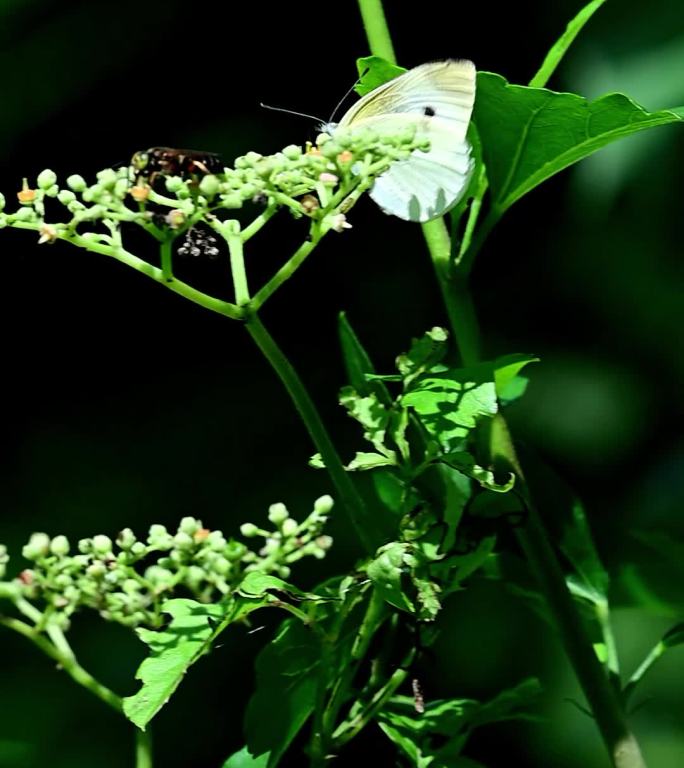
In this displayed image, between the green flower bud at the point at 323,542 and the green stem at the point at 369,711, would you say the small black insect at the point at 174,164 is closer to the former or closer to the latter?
the green flower bud at the point at 323,542

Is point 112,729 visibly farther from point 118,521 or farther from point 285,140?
point 285,140

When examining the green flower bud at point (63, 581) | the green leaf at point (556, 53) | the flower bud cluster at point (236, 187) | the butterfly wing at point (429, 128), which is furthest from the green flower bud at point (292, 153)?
the green flower bud at point (63, 581)

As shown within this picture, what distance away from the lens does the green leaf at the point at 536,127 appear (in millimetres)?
854

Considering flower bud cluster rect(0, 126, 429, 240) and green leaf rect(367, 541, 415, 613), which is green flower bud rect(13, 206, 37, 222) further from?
green leaf rect(367, 541, 415, 613)

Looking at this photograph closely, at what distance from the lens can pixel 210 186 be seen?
0.79 metres

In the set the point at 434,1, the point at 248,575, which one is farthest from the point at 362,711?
the point at 434,1

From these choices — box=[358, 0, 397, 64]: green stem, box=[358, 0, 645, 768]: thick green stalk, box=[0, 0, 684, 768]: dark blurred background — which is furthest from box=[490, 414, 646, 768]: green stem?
box=[0, 0, 684, 768]: dark blurred background

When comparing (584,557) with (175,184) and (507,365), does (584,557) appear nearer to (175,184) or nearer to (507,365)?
(507,365)

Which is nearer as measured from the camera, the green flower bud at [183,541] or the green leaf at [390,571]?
the green leaf at [390,571]

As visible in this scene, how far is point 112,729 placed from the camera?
2.09 meters

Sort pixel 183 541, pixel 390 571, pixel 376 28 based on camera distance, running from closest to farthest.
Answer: pixel 390 571
pixel 183 541
pixel 376 28

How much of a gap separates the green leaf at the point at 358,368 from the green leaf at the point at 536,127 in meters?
0.16

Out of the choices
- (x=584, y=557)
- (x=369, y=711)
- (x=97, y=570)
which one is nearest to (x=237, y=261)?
(x=97, y=570)

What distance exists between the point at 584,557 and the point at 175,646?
421 mm
